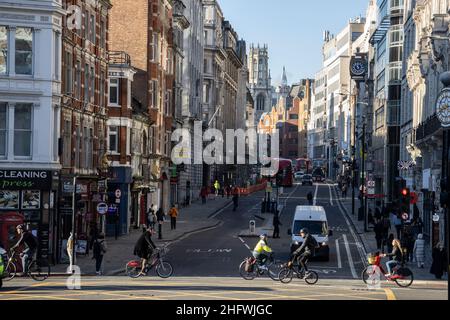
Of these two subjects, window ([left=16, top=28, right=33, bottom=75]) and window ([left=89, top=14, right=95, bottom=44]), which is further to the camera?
window ([left=89, top=14, right=95, bottom=44])

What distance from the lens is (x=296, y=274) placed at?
3719 centimetres

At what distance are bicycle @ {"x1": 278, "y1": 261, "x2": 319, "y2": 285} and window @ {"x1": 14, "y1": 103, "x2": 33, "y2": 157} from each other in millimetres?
12828

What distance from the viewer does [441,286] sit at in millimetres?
36844

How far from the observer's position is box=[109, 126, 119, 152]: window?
210 ft

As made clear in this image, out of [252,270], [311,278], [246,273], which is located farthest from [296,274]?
[246,273]

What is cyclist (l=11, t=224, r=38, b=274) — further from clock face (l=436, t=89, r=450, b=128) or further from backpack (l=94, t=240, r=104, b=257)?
clock face (l=436, t=89, r=450, b=128)

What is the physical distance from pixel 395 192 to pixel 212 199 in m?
19.4

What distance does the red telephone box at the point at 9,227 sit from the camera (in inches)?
1633

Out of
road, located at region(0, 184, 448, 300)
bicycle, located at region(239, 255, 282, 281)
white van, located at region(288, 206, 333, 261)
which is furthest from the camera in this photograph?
white van, located at region(288, 206, 333, 261)

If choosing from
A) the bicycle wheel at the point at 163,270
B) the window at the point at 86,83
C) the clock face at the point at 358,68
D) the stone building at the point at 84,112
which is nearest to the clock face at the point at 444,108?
the bicycle wheel at the point at 163,270

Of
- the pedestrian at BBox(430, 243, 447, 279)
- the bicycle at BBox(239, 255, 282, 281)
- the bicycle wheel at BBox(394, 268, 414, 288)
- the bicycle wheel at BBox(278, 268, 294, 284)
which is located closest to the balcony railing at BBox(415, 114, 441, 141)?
the pedestrian at BBox(430, 243, 447, 279)

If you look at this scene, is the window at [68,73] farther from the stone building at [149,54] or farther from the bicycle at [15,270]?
the stone building at [149,54]

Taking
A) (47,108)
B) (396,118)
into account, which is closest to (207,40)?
(396,118)
